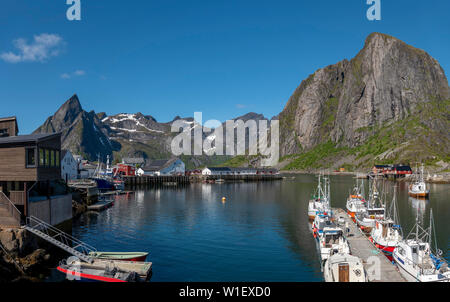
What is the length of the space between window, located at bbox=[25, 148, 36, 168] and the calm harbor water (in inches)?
529

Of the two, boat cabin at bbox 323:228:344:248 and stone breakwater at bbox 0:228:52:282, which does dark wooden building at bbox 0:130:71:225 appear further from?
boat cabin at bbox 323:228:344:248

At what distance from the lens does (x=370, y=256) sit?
36844 millimetres

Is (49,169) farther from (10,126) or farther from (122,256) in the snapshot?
(10,126)

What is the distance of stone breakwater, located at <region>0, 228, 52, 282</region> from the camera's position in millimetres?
33000

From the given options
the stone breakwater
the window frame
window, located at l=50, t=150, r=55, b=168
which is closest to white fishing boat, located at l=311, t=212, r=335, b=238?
the stone breakwater

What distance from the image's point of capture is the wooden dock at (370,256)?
30484mm

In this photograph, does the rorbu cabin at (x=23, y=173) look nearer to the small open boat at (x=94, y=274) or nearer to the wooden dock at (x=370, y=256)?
the small open boat at (x=94, y=274)

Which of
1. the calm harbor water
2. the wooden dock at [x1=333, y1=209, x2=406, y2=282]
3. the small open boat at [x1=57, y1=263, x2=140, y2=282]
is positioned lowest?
the calm harbor water

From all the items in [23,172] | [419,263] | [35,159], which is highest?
[35,159]

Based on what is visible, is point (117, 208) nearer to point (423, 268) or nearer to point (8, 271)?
point (8, 271)

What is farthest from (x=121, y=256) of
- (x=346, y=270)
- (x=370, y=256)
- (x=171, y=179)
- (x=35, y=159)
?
(x=171, y=179)

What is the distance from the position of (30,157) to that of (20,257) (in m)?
11.7
